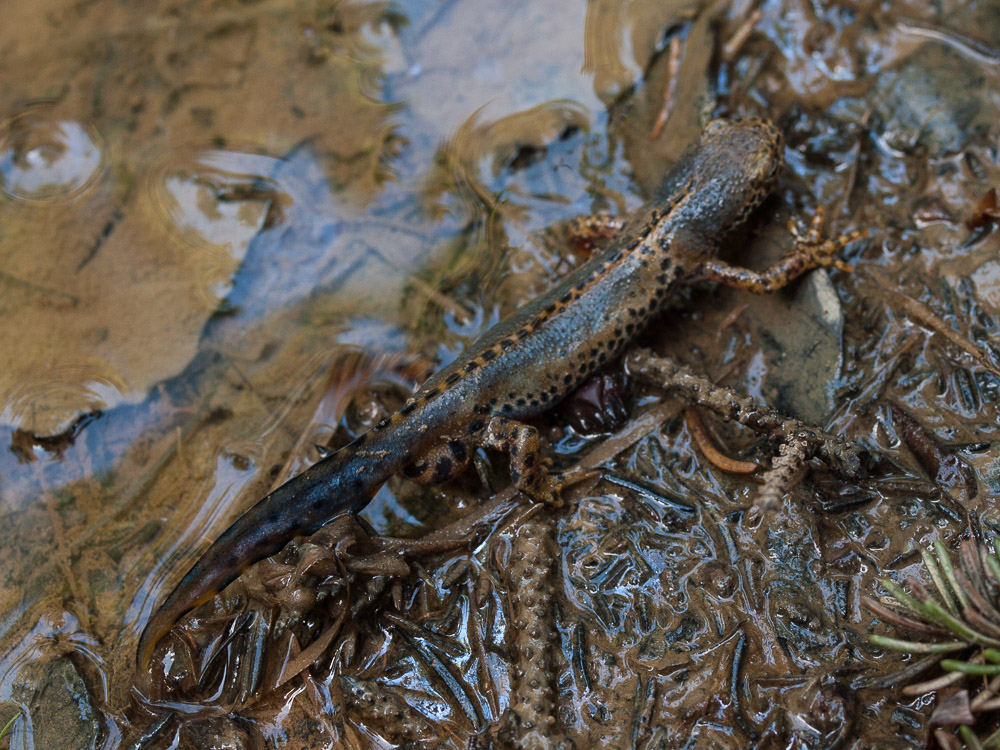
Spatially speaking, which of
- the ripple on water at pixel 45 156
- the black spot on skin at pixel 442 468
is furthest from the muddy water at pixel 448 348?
the black spot on skin at pixel 442 468

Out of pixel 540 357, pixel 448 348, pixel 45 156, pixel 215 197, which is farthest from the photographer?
pixel 45 156

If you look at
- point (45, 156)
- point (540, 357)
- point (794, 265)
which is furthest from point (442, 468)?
point (45, 156)

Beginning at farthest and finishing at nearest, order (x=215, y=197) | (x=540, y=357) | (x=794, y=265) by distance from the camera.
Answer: (x=215, y=197)
(x=794, y=265)
(x=540, y=357)

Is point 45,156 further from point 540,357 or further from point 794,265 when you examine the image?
point 794,265

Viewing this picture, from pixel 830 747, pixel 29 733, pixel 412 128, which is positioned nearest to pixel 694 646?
pixel 830 747

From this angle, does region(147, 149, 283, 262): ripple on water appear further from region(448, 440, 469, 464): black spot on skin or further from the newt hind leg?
the newt hind leg
